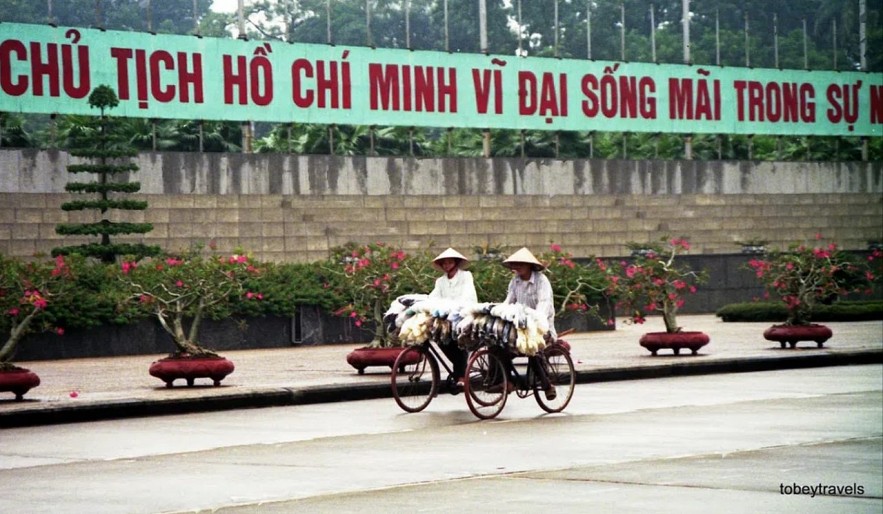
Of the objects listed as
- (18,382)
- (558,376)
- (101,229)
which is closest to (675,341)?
(558,376)

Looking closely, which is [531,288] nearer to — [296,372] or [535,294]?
[535,294]

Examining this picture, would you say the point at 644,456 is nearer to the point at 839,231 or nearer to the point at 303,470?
the point at 303,470

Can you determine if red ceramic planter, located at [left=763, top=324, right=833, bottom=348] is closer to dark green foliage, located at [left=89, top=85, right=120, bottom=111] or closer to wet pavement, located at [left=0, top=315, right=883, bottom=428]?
wet pavement, located at [left=0, top=315, right=883, bottom=428]

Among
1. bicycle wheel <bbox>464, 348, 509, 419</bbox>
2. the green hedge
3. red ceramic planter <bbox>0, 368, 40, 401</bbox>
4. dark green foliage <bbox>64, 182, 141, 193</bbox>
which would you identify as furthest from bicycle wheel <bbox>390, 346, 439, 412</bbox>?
the green hedge

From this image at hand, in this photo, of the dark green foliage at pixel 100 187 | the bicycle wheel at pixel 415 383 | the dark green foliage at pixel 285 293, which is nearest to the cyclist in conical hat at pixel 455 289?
the bicycle wheel at pixel 415 383

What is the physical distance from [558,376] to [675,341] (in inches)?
292

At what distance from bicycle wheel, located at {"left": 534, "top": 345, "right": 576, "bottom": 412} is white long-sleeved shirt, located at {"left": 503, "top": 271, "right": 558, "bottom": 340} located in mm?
199

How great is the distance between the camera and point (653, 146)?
43.9m

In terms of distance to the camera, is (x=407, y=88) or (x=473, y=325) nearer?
(x=473, y=325)

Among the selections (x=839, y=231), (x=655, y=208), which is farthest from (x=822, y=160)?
(x=655, y=208)

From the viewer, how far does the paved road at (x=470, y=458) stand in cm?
917

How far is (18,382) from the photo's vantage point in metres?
16.7

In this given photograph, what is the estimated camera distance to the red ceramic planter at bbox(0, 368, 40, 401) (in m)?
16.7

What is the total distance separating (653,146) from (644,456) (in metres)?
33.3
